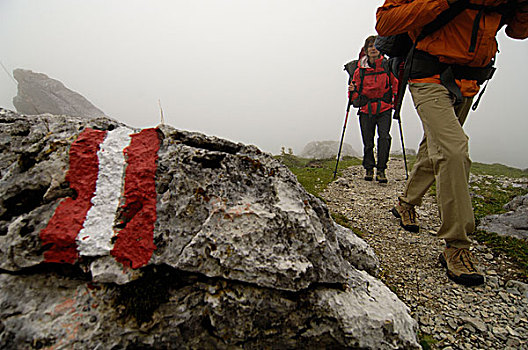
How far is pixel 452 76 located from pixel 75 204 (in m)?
6.78

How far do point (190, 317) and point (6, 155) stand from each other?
3.36 meters

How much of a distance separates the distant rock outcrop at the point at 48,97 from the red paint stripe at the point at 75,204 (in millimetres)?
87286

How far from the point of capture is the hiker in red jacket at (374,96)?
11202 mm

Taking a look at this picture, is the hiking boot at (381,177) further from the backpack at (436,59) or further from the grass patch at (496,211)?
the backpack at (436,59)

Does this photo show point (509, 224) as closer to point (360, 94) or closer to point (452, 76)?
point (452, 76)

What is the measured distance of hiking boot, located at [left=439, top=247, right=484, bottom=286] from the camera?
4.49 meters

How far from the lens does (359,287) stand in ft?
11.0

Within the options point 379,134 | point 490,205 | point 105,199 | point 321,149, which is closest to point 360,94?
point 379,134

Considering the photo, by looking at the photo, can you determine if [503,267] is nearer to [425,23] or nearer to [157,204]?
[425,23]

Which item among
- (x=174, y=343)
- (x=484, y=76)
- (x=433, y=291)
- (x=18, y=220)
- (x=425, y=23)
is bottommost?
(x=433, y=291)

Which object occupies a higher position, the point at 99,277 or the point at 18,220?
the point at 18,220

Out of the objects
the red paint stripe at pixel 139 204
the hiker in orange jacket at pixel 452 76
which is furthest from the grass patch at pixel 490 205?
the red paint stripe at pixel 139 204

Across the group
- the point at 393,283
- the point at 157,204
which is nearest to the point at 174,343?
the point at 157,204

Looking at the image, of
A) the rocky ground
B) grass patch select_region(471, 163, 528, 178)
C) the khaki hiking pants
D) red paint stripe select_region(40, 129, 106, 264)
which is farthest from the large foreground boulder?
grass patch select_region(471, 163, 528, 178)
